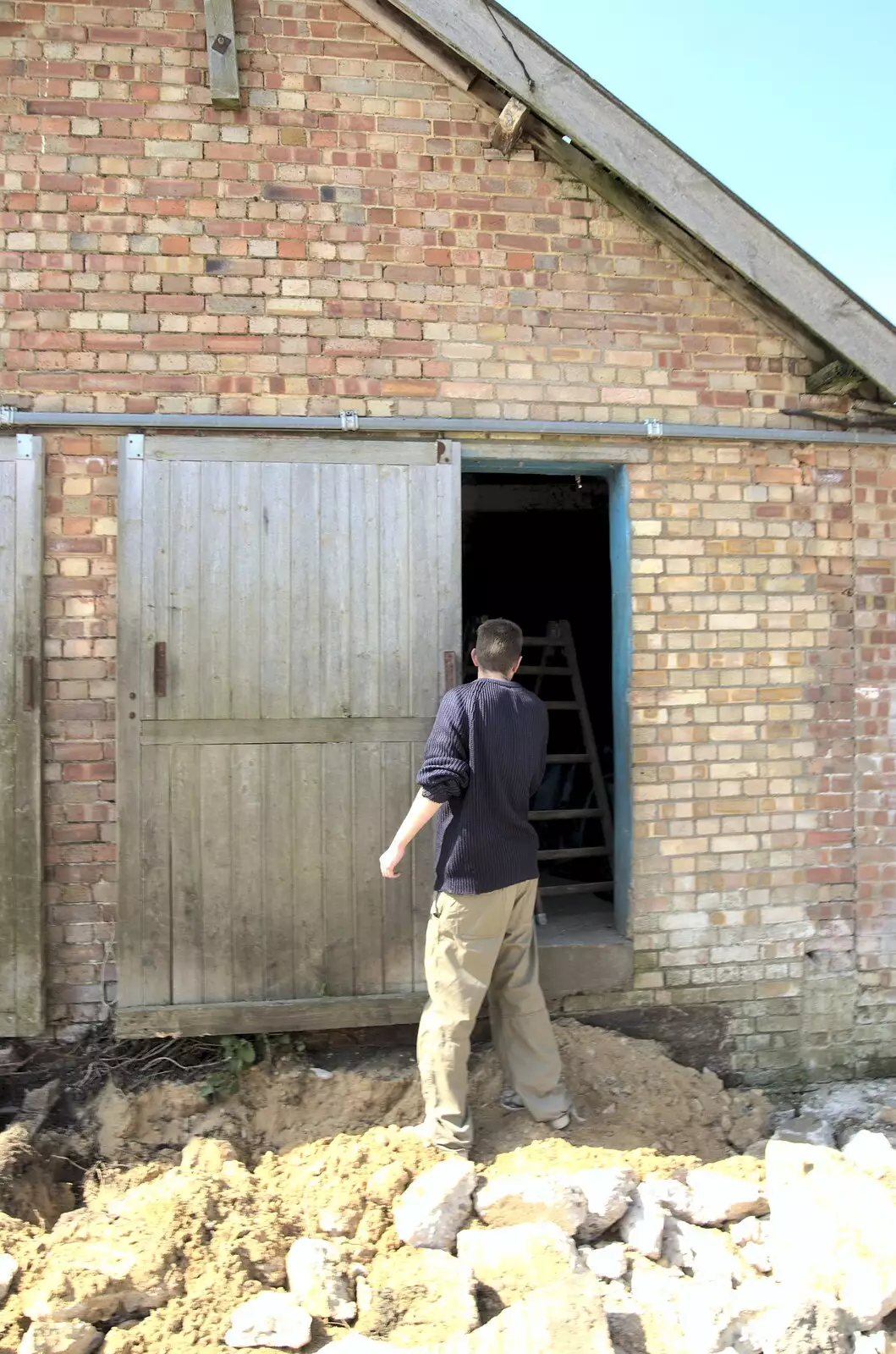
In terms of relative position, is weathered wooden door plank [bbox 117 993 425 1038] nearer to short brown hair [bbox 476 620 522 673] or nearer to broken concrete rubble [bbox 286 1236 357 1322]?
broken concrete rubble [bbox 286 1236 357 1322]

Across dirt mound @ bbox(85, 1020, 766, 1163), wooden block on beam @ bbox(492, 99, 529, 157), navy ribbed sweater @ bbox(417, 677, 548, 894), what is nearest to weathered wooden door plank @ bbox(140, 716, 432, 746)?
navy ribbed sweater @ bbox(417, 677, 548, 894)

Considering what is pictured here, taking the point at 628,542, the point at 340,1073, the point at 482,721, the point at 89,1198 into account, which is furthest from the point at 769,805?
the point at 89,1198

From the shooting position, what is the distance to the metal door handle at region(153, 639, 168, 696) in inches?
142

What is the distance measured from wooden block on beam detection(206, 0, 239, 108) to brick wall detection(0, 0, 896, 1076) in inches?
4.6

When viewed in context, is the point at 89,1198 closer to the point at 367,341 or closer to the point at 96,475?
the point at 96,475

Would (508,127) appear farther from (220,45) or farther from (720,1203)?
(720,1203)

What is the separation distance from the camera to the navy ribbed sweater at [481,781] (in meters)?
3.23

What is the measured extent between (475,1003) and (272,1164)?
0.96m

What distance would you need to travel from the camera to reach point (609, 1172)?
9.87 ft

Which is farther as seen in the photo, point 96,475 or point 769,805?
point 769,805

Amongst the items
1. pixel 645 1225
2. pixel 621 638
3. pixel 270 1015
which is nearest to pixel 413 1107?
pixel 270 1015

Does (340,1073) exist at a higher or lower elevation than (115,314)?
lower

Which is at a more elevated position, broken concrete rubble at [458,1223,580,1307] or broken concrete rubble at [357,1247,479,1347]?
broken concrete rubble at [458,1223,580,1307]

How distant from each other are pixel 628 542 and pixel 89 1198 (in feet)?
11.1
